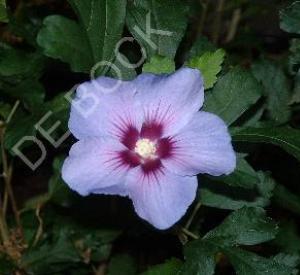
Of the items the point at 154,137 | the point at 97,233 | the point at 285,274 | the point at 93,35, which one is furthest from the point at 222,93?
the point at 97,233

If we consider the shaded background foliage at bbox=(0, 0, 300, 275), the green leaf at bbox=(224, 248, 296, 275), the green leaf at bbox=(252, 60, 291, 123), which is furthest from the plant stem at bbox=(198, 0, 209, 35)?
the green leaf at bbox=(224, 248, 296, 275)

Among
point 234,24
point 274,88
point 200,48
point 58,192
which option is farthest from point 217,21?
point 58,192

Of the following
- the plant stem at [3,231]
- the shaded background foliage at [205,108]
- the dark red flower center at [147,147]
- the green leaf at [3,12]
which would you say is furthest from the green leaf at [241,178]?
the plant stem at [3,231]

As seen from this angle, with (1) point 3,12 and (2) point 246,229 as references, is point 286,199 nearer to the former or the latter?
(2) point 246,229

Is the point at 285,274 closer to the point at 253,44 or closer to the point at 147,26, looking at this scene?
the point at 147,26

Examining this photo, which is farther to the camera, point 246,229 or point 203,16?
point 203,16

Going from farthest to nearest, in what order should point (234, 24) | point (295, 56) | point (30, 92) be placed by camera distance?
point (234, 24), point (30, 92), point (295, 56)
